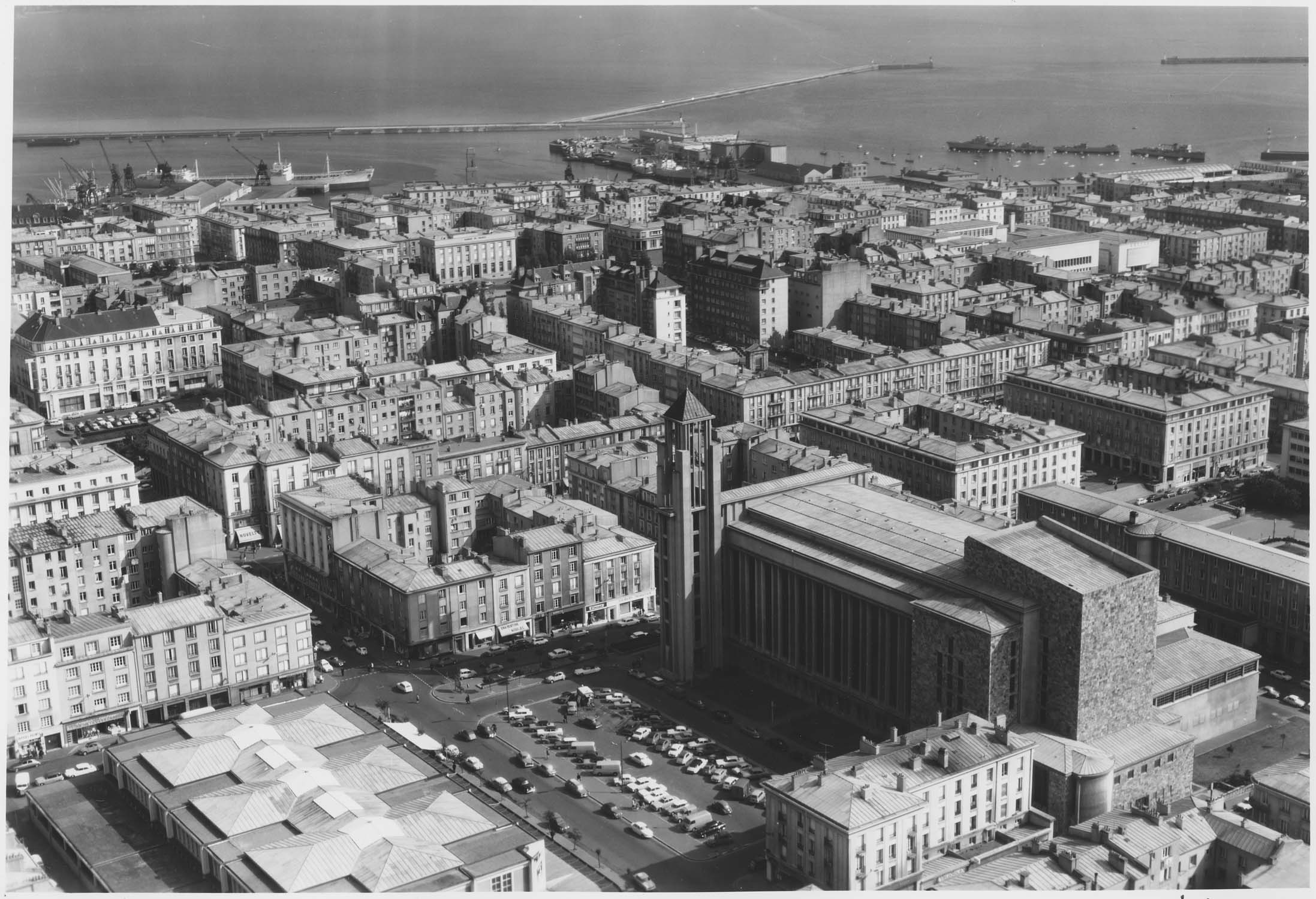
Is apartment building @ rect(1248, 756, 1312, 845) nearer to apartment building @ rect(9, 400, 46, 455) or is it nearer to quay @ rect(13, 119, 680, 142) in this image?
apartment building @ rect(9, 400, 46, 455)

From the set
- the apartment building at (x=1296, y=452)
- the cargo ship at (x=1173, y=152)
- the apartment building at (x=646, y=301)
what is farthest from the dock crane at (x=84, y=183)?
the cargo ship at (x=1173, y=152)

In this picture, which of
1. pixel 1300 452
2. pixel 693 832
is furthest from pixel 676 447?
pixel 1300 452

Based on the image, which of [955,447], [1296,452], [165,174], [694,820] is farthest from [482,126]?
[694,820]

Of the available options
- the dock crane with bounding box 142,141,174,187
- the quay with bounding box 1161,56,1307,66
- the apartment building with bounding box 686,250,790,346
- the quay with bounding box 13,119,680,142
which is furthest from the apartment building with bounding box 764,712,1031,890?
the quay with bounding box 13,119,680,142

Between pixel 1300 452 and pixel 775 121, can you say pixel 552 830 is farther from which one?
pixel 775 121

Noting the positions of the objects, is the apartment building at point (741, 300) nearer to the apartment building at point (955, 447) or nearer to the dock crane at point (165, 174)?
the apartment building at point (955, 447)
